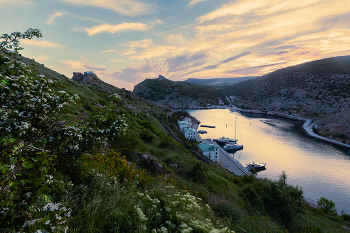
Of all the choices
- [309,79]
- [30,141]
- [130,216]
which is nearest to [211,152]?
[130,216]

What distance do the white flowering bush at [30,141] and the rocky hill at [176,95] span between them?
114m

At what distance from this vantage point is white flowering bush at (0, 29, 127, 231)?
182 cm

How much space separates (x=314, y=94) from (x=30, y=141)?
111 meters

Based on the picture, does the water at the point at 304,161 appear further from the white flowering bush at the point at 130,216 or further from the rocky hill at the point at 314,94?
the white flowering bush at the point at 130,216

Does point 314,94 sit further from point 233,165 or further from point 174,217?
point 174,217

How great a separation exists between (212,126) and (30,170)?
6096cm

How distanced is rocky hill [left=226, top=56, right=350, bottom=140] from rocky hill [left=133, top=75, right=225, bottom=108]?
24.6m

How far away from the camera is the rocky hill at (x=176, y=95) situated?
12219 centimetres

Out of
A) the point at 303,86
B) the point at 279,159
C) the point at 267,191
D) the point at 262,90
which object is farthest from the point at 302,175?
the point at 262,90

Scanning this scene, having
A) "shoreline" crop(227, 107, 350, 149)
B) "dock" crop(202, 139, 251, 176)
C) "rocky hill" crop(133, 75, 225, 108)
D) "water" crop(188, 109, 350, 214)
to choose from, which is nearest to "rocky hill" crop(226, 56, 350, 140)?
"shoreline" crop(227, 107, 350, 149)

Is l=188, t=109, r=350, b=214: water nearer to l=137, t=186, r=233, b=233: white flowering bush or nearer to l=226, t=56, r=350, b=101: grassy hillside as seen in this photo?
l=137, t=186, r=233, b=233: white flowering bush

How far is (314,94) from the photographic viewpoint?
3201 inches

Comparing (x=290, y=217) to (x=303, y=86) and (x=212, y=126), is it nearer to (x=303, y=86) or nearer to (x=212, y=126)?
(x=212, y=126)

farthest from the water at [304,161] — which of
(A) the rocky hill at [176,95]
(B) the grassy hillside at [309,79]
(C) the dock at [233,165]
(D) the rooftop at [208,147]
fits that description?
(A) the rocky hill at [176,95]
